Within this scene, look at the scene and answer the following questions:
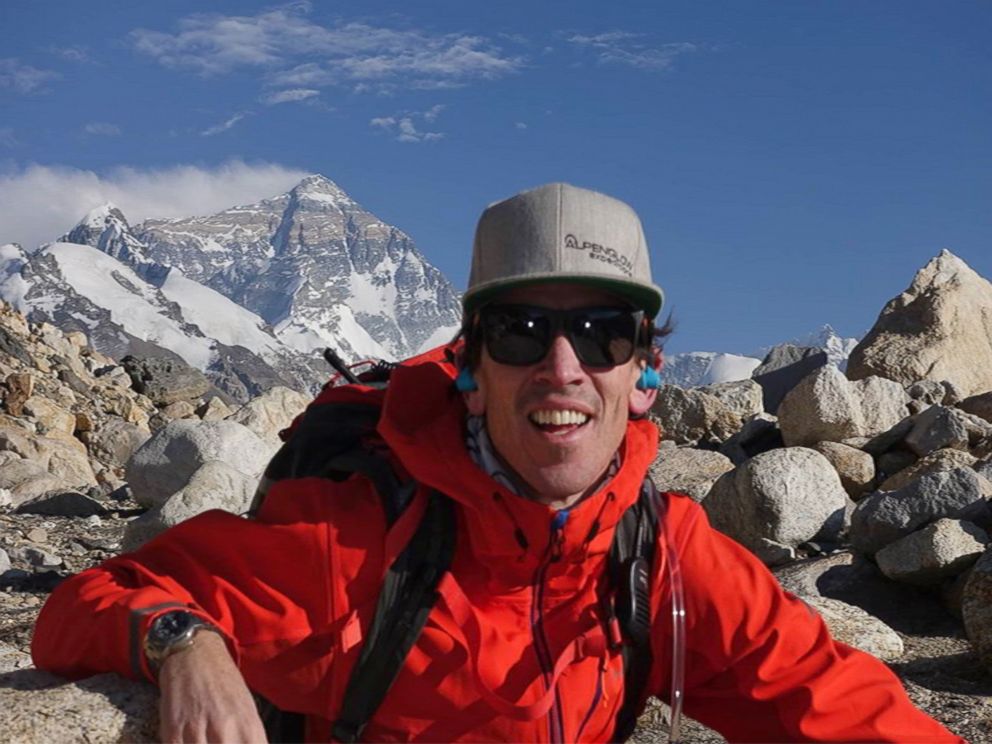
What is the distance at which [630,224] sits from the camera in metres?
3.72

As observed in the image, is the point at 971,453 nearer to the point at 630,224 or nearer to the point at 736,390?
the point at 736,390

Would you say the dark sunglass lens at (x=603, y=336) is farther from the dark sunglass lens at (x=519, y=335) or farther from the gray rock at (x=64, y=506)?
the gray rock at (x=64, y=506)

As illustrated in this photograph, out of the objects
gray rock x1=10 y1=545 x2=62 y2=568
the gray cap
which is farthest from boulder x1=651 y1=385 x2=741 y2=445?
the gray cap

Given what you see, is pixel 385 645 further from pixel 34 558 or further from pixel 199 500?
pixel 199 500

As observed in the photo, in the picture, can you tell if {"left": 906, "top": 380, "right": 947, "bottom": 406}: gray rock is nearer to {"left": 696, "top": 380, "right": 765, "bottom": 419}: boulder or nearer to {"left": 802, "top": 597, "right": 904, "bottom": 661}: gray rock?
{"left": 696, "top": 380, "right": 765, "bottom": 419}: boulder

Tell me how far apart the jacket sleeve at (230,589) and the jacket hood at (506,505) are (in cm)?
37

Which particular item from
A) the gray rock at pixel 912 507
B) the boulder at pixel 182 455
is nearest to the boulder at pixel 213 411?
the boulder at pixel 182 455

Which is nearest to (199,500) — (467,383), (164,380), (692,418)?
(692,418)

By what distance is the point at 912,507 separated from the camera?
10.1 meters

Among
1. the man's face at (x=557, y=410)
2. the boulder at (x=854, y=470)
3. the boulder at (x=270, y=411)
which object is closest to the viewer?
the man's face at (x=557, y=410)

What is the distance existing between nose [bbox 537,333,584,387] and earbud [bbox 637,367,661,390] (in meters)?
0.37

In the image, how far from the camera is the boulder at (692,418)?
19425 mm

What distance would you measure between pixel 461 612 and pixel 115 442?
2471cm

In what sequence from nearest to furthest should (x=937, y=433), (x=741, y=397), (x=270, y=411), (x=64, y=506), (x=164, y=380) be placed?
1. (x=937, y=433)
2. (x=64, y=506)
3. (x=741, y=397)
4. (x=270, y=411)
5. (x=164, y=380)
